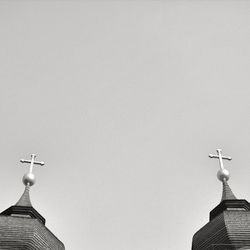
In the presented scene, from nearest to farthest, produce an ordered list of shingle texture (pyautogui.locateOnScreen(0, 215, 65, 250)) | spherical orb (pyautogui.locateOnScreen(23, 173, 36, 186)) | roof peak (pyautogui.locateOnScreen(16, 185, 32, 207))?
shingle texture (pyautogui.locateOnScreen(0, 215, 65, 250)), roof peak (pyautogui.locateOnScreen(16, 185, 32, 207)), spherical orb (pyautogui.locateOnScreen(23, 173, 36, 186))

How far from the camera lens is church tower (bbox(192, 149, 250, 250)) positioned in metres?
21.4

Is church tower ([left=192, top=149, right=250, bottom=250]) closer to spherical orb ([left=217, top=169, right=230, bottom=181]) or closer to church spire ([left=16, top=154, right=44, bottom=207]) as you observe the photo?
spherical orb ([left=217, top=169, right=230, bottom=181])

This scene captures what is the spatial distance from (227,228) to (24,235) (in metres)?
8.95

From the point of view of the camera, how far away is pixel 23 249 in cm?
2106

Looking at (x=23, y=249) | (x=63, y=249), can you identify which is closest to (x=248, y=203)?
(x=63, y=249)

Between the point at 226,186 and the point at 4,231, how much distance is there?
1239cm

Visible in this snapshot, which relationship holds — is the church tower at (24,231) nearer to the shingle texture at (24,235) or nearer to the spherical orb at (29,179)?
the shingle texture at (24,235)

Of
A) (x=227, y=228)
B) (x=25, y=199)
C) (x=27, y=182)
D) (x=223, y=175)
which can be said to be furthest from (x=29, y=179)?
(x=227, y=228)

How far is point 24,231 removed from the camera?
22188mm

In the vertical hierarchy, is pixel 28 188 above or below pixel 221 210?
above

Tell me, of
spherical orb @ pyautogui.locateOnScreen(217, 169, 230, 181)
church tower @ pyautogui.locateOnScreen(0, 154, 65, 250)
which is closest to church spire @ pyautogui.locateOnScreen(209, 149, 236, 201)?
spherical orb @ pyautogui.locateOnScreen(217, 169, 230, 181)

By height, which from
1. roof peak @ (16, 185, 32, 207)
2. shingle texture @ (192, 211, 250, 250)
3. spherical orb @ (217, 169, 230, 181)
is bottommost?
shingle texture @ (192, 211, 250, 250)

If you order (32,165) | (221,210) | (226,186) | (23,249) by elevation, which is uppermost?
(32,165)

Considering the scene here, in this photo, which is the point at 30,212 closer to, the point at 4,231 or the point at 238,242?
the point at 4,231
